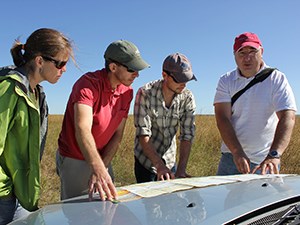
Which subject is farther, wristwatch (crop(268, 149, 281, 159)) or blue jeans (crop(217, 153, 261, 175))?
blue jeans (crop(217, 153, 261, 175))

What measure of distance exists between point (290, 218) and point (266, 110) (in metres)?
1.62

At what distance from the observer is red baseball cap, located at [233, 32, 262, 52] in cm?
296

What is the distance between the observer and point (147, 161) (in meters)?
3.32

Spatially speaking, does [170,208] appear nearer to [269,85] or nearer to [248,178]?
[248,178]

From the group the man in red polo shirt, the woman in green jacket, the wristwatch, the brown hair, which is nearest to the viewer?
the woman in green jacket

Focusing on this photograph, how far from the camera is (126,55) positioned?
253 centimetres

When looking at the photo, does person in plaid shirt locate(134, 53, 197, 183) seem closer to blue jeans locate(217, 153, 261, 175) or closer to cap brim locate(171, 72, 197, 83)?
A: cap brim locate(171, 72, 197, 83)

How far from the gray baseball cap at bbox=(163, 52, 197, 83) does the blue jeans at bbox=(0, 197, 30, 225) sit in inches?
61.9

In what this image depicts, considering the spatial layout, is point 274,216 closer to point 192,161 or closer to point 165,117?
point 165,117

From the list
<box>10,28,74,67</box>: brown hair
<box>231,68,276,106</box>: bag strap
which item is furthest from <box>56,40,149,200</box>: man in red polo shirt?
<box>231,68,276,106</box>: bag strap

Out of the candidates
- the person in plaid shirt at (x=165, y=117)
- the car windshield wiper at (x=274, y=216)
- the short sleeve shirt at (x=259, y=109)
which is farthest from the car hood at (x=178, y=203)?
the person in plaid shirt at (x=165, y=117)

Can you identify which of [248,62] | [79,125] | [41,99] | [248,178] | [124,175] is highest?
[248,62]

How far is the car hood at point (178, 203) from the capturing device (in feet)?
4.54

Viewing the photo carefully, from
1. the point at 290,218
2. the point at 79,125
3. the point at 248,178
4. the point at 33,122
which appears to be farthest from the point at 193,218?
the point at 79,125
